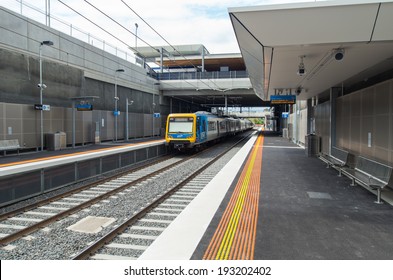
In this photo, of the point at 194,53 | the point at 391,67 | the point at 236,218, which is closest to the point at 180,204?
the point at 236,218

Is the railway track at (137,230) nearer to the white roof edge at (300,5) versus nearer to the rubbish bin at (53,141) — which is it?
the white roof edge at (300,5)

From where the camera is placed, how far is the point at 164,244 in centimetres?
479

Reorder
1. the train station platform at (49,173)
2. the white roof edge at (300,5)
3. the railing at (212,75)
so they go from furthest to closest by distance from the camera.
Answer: the railing at (212,75)
the train station platform at (49,173)
the white roof edge at (300,5)

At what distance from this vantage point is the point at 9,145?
16.6 m

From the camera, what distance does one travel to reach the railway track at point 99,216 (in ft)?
17.2

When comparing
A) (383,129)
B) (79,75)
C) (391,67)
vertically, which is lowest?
(383,129)

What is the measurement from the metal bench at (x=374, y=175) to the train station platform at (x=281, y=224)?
0.34 meters

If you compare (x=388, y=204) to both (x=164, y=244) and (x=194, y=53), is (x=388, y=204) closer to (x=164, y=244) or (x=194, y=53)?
(x=164, y=244)

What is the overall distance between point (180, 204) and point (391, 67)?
26.2ft

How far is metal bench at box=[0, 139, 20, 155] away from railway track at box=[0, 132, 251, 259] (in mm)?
8793

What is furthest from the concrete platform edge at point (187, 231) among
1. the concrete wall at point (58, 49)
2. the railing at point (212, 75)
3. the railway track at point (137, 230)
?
the railing at point (212, 75)

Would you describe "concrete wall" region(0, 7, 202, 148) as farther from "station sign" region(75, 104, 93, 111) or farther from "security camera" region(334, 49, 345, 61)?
"security camera" region(334, 49, 345, 61)

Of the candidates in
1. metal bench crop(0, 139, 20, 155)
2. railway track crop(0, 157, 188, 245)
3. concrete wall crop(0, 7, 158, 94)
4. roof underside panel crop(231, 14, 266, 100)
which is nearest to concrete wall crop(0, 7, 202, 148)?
concrete wall crop(0, 7, 158, 94)

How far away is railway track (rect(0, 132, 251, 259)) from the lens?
207 inches
